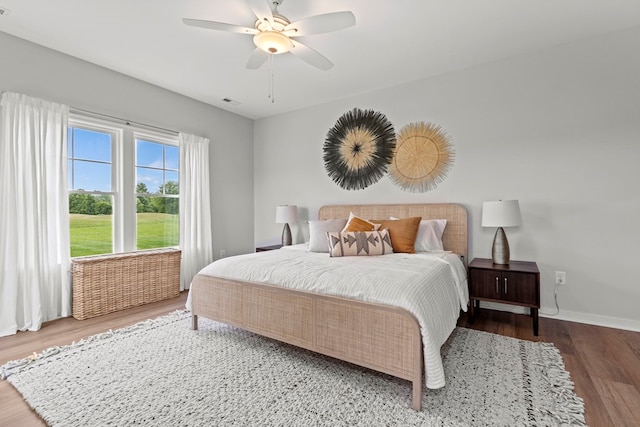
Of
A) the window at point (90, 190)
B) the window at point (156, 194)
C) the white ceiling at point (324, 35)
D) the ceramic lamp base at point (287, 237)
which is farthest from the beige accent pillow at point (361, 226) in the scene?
the window at point (90, 190)

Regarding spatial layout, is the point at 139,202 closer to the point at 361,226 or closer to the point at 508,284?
the point at 361,226

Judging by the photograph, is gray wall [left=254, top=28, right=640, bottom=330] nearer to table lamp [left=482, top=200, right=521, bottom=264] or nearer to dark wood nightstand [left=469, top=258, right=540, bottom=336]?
table lamp [left=482, top=200, right=521, bottom=264]

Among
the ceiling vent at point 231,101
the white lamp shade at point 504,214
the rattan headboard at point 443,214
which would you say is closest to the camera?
the white lamp shade at point 504,214

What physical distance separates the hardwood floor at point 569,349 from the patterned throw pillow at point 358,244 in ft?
3.45

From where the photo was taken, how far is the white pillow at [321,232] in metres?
3.30

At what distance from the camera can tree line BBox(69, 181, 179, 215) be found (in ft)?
10.7

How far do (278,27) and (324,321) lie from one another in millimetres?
2157

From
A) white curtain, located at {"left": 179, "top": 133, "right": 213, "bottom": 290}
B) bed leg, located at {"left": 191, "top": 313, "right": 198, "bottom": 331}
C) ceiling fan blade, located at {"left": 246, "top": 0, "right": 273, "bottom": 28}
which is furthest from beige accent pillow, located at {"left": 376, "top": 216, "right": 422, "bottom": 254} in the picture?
white curtain, located at {"left": 179, "top": 133, "right": 213, "bottom": 290}

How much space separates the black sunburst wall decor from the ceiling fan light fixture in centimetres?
181

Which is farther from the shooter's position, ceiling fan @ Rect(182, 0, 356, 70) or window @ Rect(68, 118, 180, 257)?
window @ Rect(68, 118, 180, 257)

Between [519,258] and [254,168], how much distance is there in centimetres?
Result: 399

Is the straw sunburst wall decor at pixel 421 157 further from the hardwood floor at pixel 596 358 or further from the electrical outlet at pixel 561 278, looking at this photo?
the hardwood floor at pixel 596 358

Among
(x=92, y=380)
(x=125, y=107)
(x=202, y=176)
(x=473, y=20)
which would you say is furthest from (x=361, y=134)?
(x=92, y=380)

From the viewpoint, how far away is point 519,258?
3072mm
